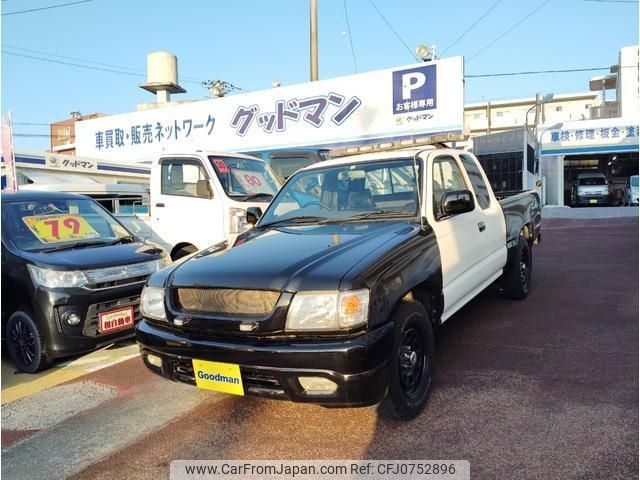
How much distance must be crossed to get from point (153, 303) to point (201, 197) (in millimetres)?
3728

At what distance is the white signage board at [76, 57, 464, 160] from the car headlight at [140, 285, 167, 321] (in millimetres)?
9493

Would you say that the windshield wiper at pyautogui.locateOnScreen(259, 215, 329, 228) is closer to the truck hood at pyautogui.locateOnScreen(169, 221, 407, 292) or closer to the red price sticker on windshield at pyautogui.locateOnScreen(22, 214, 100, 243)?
the truck hood at pyautogui.locateOnScreen(169, 221, 407, 292)

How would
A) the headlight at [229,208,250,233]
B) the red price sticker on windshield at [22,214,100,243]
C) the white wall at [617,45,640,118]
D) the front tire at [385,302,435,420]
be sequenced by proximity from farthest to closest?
the white wall at [617,45,640,118] < the headlight at [229,208,250,233] < the red price sticker on windshield at [22,214,100,243] < the front tire at [385,302,435,420]

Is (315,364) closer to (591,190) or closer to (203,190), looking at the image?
(203,190)

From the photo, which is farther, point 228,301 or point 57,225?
point 57,225

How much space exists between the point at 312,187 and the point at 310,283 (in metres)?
1.94

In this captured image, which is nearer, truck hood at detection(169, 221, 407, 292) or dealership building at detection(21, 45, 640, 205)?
truck hood at detection(169, 221, 407, 292)

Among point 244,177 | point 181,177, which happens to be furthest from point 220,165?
point 181,177

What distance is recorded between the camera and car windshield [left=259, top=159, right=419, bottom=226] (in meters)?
3.88

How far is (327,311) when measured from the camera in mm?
2633

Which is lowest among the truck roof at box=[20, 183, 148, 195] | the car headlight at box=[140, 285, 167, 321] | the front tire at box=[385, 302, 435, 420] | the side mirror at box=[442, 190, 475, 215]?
the front tire at box=[385, 302, 435, 420]

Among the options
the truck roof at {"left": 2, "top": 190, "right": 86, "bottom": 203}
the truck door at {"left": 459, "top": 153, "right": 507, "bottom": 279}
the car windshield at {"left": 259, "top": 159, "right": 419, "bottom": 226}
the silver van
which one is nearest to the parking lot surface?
the truck door at {"left": 459, "top": 153, "right": 507, "bottom": 279}

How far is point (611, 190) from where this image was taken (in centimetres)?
3034

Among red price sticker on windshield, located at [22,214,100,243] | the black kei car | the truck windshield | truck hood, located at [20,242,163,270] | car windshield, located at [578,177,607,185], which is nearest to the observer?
the black kei car
